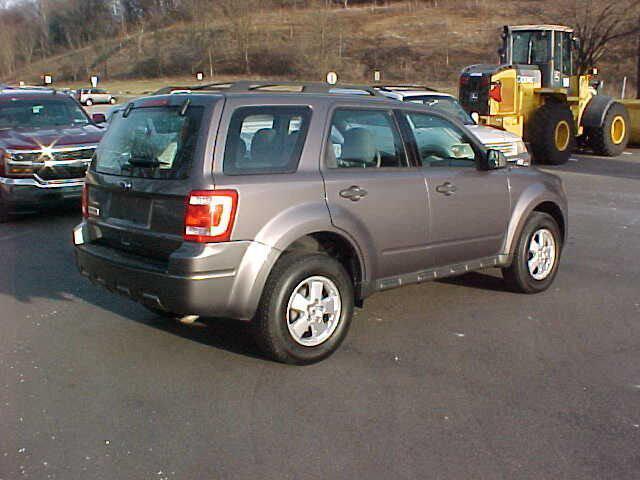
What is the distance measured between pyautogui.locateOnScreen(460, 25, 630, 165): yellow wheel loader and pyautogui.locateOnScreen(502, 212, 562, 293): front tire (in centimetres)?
974

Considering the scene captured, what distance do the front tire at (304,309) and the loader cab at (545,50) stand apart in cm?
1397

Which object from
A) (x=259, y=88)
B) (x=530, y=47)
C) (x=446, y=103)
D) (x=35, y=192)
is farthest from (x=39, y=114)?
(x=530, y=47)

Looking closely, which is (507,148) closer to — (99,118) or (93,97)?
(99,118)

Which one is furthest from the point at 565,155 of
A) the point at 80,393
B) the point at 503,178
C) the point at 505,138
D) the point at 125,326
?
the point at 80,393

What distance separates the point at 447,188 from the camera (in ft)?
19.0

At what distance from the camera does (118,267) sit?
4.95 metres

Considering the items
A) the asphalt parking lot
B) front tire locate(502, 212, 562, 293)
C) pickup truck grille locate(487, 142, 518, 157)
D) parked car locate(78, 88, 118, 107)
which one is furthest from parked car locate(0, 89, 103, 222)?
parked car locate(78, 88, 118, 107)

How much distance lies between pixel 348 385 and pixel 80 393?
165cm

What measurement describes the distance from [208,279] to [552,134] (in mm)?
13466

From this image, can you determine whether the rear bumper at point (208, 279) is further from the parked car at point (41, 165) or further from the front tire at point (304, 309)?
the parked car at point (41, 165)

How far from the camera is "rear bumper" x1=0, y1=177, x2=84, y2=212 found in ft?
32.6

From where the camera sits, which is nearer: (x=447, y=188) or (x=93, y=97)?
(x=447, y=188)

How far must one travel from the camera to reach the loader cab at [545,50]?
17406 millimetres

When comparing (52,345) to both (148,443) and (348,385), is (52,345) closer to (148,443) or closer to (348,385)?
(148,443)
